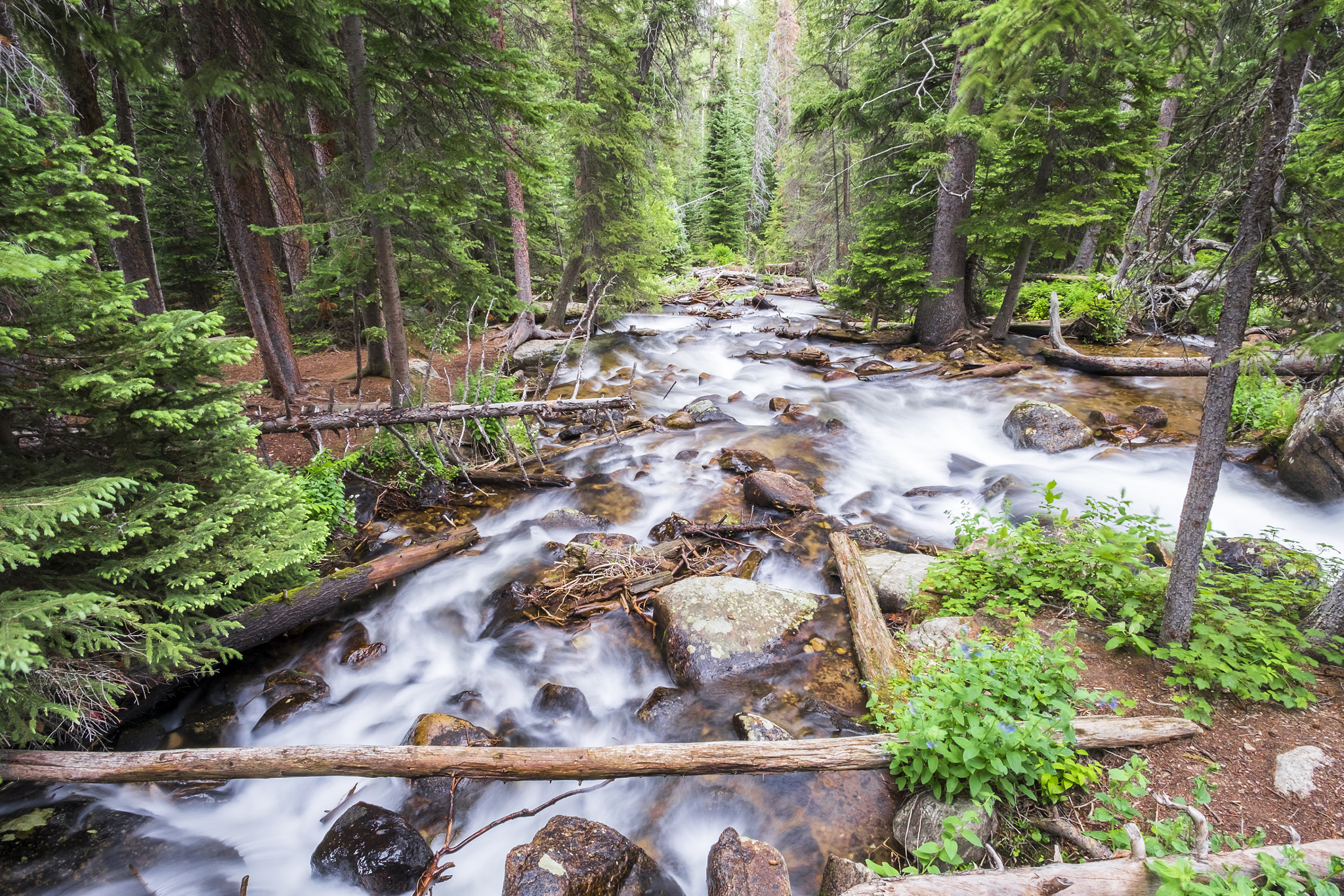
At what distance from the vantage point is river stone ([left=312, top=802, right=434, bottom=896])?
10.6 feet

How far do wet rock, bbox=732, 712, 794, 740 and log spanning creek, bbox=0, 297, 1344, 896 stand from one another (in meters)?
0.12

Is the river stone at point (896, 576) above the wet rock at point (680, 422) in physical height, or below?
below

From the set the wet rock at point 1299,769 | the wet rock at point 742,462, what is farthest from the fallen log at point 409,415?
the wet rock at point 1299,769

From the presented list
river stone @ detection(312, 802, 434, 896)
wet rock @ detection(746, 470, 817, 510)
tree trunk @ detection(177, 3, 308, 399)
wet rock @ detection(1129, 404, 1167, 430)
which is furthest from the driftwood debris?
tree trunk @ detection(177, 3, 308, 399)

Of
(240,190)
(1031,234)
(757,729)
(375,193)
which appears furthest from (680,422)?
(1031,234)

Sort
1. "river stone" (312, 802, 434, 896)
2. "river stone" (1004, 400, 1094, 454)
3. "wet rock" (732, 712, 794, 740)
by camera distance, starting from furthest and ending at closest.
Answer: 1. "river stone" (1004, 400, 1094, 454)
2. "wet rock" (732, 712, 794, 740)
3. "river stone" (312, 802, 434, 896)

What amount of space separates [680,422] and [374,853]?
7595mm

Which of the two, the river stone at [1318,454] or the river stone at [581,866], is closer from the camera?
the river stone at [581,866]

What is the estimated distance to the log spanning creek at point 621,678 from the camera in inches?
137

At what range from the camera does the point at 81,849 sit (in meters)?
3.25

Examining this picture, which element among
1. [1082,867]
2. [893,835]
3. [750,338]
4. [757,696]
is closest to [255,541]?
[757,696]

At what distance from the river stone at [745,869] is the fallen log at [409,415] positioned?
5028 mm

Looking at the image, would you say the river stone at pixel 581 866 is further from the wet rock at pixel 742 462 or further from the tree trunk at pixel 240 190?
the tree trunk at pixel 240 190

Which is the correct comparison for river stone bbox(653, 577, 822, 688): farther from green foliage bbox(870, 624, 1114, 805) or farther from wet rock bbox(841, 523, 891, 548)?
green foliage bbox(870, 624, 1114, 805)
